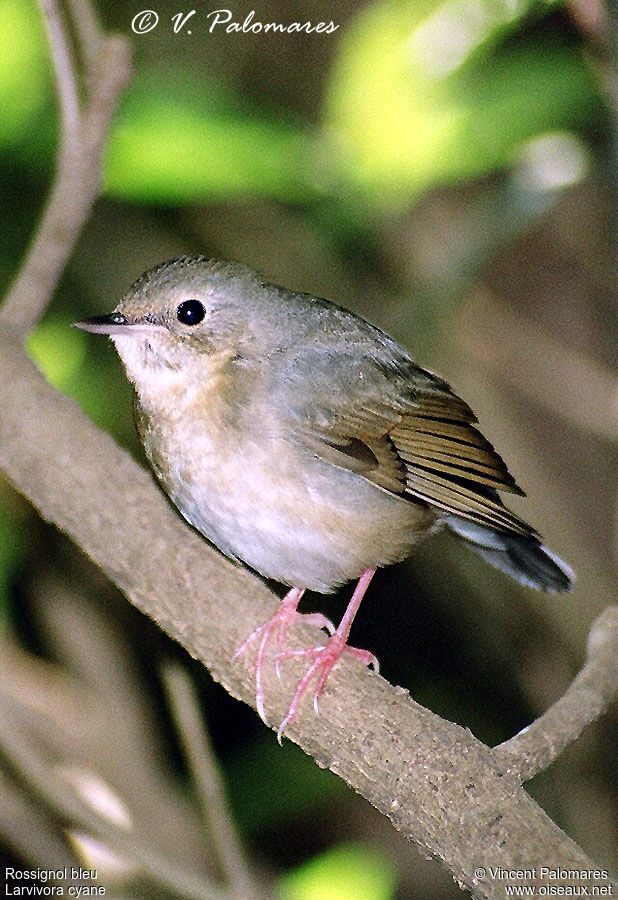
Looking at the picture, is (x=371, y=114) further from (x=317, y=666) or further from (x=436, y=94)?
(x=317, y=666)

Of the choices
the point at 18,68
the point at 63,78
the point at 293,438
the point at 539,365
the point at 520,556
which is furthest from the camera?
the point at 539,365

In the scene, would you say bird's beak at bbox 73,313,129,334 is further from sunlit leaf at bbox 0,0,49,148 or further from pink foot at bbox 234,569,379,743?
pink foot at bbox 234,569,379,743

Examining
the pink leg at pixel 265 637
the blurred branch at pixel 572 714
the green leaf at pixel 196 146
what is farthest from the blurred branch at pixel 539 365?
the pink leg at pixel 265 637

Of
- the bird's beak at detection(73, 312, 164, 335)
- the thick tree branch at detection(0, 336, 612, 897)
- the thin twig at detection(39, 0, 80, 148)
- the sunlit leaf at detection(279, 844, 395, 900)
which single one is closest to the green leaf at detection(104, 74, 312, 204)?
the thin twig at detection(39, 0, 80, 148)

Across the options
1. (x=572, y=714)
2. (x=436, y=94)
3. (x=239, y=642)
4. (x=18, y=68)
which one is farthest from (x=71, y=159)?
(x=572, y=714)

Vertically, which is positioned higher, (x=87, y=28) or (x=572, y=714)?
(x=87, y=28)

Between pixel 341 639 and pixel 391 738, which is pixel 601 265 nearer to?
pixel 341 639

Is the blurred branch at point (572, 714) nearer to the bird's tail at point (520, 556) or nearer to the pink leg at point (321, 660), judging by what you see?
the bird's tail at point (520, 556)

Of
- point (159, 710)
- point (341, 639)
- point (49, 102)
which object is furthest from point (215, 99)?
point (159, 710)
